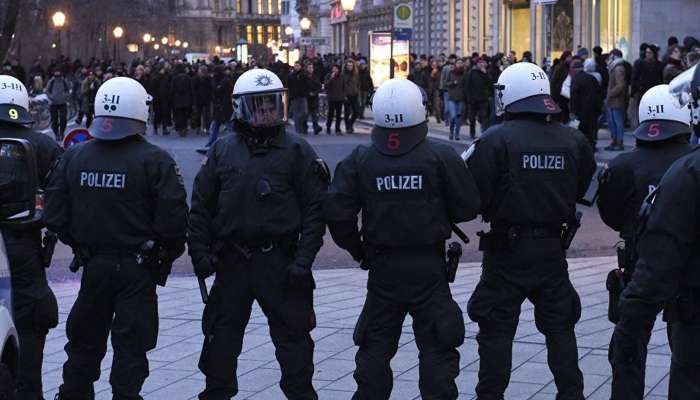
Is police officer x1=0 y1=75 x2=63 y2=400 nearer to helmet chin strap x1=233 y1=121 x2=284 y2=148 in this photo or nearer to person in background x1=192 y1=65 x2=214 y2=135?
helmet chin strap x1=233 y1=121 x2=284 y2=148

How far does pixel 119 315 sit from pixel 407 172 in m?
1.55

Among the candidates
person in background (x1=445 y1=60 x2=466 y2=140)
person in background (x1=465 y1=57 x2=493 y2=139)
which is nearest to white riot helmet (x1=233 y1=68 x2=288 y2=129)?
person in background (x1=465 y1=57 x2=493 y2=139)

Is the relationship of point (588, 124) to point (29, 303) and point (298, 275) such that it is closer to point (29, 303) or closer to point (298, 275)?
point (298, 275)

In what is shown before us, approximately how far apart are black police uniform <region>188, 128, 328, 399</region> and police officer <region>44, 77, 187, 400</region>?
22 centimetres

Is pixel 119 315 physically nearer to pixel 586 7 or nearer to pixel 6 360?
pixel 6 360

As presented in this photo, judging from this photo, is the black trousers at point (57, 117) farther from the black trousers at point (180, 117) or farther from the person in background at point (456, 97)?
the person in background at point (456, 97)

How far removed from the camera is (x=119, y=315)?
6.51 metres

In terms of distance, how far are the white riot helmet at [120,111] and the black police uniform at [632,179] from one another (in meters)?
2.35

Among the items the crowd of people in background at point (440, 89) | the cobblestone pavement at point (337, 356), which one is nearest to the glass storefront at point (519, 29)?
the crowd of people in background at point (440, 89)

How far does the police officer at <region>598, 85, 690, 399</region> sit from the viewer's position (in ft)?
22.0

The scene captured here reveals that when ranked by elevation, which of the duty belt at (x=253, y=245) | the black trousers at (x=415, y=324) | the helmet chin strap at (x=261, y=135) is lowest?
the black trousers at (x=415, y=324)

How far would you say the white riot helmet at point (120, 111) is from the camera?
22.0 feet

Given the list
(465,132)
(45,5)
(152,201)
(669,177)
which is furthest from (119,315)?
(45,5)

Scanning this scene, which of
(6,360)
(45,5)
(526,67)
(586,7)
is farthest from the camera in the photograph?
(45,5)
